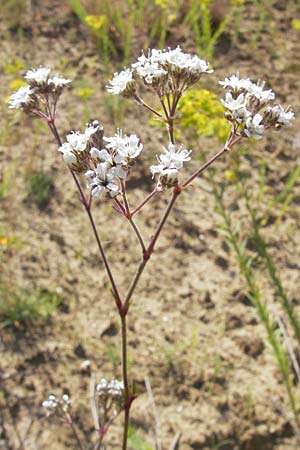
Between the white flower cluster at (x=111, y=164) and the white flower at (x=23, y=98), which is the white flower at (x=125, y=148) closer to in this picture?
the white flower cluster at (x=111, y=164)

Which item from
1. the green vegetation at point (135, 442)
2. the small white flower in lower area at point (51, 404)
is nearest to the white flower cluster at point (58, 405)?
the small white flower in lower area at point (51, 404)

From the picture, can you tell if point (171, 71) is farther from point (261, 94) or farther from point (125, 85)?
point (261, 94)

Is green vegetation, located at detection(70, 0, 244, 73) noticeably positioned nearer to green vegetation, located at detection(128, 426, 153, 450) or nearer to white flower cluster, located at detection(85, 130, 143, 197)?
green vegetation, located at detection(128, 426, 153, 450)

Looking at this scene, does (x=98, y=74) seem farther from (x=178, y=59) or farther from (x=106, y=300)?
(x=178, y=59)

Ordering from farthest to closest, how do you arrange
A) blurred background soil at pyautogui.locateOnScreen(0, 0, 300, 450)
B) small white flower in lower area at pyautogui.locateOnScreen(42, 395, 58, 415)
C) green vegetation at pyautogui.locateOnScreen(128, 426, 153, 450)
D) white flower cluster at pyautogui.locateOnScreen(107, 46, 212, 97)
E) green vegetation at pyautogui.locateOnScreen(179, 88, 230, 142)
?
blurred background soil at pyautogui.locateOnScreen(0, 0, 300, 450) → green vegetation at pyautogui.locateOnScreen(179, 88, 230, 142) → green vegetation at pyautogui.locateOnScreen(128, 426, 153, 450) → small white flower in lower area at pyautogui.locateOnScreen(42, 395, 58, 415) → white flower cluster at pyautogui.locateOnScreen(107, 46, 212, 97)

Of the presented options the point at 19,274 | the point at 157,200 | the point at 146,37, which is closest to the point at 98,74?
the point at 146,37

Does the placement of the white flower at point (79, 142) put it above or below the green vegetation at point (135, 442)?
above

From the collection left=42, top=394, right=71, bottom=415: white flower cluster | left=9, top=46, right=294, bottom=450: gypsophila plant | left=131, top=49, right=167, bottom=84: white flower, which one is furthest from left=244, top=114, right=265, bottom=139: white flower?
left=42, top=394, right=71, bottom=415: white flower cluster
